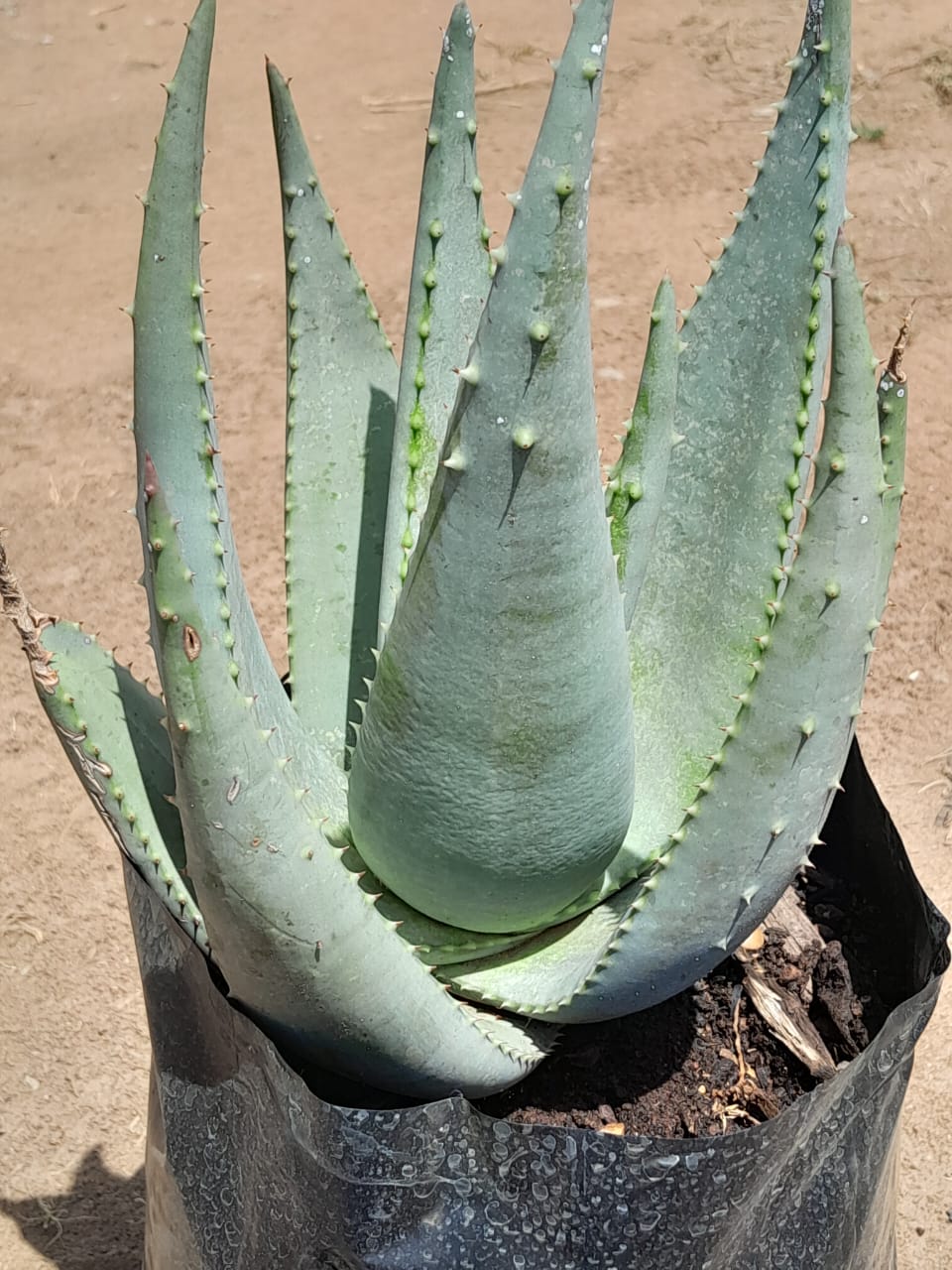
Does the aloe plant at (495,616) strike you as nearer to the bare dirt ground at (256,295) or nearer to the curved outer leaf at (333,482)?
the curved outer leaf at (333,482)

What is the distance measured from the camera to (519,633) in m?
0.84

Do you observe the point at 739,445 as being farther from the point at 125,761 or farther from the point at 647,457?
the point at 125,761

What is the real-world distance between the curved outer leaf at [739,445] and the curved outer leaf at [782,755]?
0.28 feet

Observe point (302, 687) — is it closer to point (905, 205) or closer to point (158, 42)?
point (905, 205)

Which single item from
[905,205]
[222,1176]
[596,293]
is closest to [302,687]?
[222,1176]

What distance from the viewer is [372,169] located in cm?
329

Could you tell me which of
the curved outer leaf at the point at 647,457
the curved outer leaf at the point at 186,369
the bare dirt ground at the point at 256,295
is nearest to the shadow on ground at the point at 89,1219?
the bare dirt ground at the point at 256,295

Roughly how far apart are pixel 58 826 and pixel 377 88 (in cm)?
235

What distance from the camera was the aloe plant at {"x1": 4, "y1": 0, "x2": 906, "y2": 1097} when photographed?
2.52 ft

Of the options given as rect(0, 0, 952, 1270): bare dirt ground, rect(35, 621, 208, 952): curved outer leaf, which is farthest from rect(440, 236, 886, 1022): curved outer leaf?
rect(0, 0, 952, 1270): bare dirt ground

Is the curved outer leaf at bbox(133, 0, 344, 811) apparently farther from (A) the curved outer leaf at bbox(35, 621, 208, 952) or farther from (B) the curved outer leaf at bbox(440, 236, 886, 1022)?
(B) the curved outer leaf at bbox(440, 236, 886, 1022)

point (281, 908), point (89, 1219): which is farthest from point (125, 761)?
point (89, 1219)

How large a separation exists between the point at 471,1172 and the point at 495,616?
0.37 metres

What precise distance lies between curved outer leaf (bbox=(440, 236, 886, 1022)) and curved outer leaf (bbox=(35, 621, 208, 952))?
24 cm
